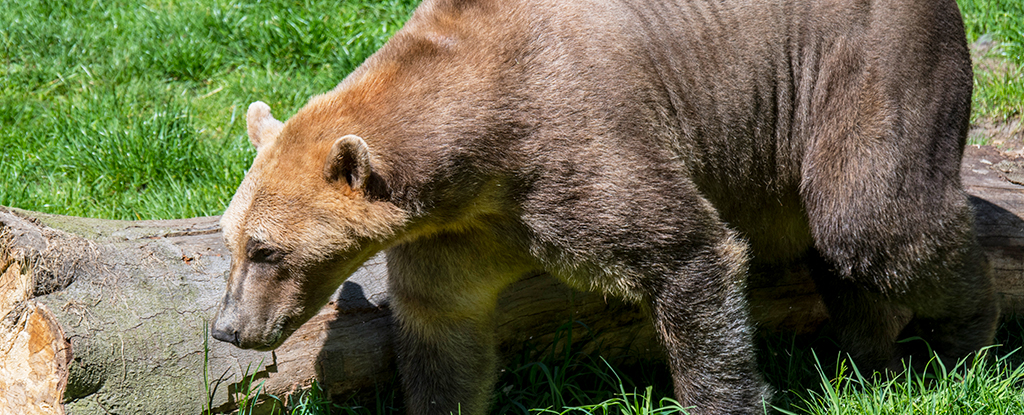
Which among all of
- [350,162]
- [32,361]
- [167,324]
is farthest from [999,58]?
[32,361]

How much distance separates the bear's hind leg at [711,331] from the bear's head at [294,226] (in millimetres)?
1175

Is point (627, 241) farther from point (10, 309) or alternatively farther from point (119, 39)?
point (119, 39)

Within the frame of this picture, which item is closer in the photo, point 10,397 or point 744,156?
point 10,397

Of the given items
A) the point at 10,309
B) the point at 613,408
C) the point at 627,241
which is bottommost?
the point at 613,408

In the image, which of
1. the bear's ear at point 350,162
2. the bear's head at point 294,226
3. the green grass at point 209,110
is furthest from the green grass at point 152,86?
the bear's ear at point 350,162

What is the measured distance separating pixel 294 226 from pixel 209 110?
12.6 feet

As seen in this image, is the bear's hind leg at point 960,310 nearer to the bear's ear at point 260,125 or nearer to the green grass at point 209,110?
the green grass at point 209,110

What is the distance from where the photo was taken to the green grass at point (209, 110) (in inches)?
171

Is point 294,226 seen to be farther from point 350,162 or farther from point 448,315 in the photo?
point 448,315

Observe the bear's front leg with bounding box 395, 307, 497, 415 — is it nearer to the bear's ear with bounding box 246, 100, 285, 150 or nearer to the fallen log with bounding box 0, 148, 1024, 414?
the fallen log with bounding box 0, 148, 1024, 414

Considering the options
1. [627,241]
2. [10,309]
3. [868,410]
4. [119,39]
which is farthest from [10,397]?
[119,39]

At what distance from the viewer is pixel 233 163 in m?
5.89

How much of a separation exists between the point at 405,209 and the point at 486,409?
1.30 metres

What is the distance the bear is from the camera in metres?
3.36
